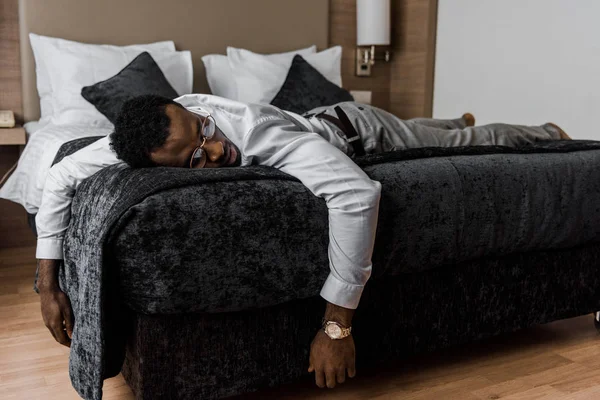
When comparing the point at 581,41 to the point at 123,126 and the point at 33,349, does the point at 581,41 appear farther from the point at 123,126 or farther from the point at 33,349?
the point at 33,349

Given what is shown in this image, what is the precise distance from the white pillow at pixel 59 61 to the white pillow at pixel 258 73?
563 mm

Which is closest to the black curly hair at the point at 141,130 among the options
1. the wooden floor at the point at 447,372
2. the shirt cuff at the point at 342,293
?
the shirt cuff at the point at 342,293

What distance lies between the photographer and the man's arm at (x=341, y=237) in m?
1.34

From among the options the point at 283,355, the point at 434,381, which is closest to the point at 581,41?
the point at 434,381

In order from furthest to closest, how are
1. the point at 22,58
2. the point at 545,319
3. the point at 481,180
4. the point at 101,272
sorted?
the point at 22,58, the point at 545,319, the point at 481,180, the point at 101,272

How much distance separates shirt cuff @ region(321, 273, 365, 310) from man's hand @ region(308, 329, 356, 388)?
9 cm

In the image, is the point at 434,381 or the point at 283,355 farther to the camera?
the point at 434,381

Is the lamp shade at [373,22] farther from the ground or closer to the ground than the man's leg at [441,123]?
farther from the ground

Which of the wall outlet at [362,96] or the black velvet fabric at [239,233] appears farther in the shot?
the wall outlet at [362,96]

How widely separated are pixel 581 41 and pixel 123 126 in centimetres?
255

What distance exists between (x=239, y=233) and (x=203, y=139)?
308 mm

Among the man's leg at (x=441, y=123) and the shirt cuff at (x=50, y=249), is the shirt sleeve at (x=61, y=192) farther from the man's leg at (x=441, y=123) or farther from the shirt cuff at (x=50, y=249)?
the man's leg at (x=441, y=123)

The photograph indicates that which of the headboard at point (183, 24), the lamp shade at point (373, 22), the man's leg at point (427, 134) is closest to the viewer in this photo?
the man's leg at point (427, 134)

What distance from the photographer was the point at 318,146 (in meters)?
1.43
